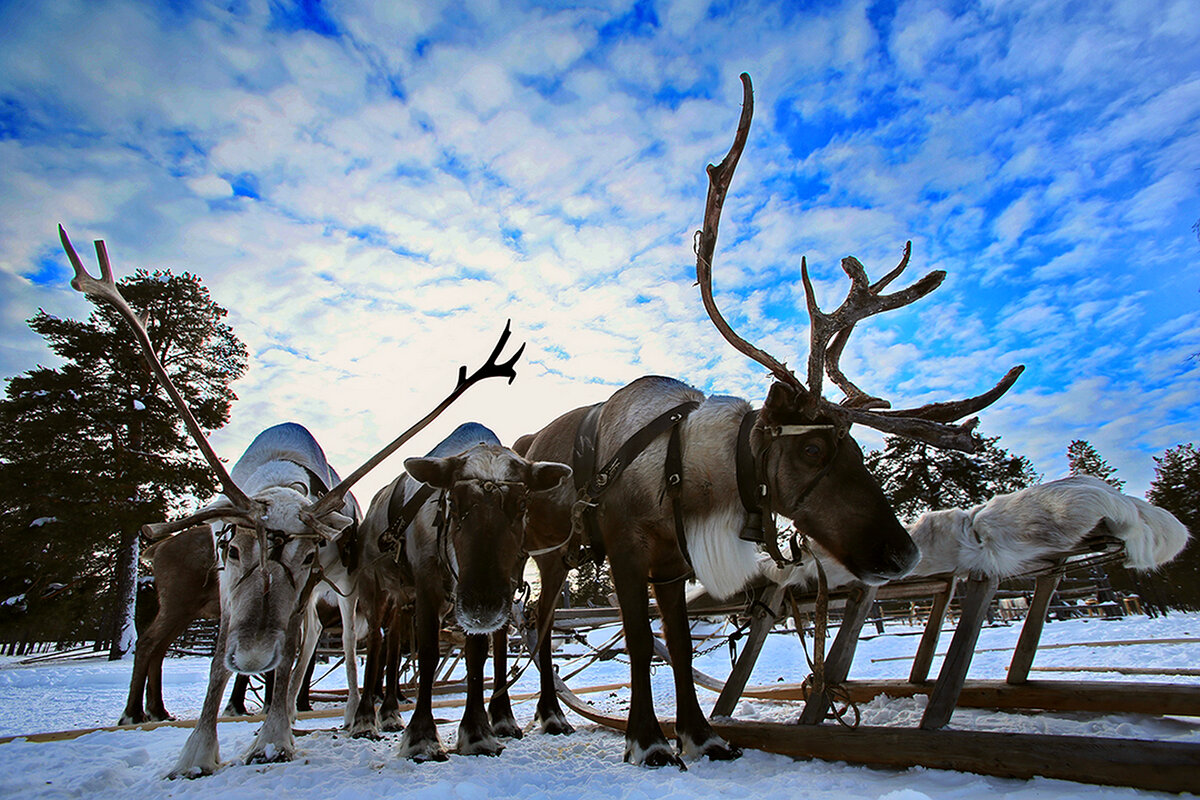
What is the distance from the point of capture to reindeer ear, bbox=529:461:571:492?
3.93 meters

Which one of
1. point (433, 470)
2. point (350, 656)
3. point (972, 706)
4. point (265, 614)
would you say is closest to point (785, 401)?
point (433, 470)

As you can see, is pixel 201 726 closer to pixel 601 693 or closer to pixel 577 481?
pixel 577 481

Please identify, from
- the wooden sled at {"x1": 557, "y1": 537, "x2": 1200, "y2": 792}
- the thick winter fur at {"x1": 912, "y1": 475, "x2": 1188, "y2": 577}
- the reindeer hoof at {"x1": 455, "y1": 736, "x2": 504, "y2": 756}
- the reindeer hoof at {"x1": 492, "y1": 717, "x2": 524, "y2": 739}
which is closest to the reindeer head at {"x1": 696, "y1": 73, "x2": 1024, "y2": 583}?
the thick winter fur at {"x1": 912, "y1": 475, "x2": 1188, "y2": 577}

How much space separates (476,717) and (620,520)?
1.60 metres

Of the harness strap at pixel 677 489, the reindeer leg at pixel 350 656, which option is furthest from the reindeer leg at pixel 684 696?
the reindeer leg at pixel 350 656

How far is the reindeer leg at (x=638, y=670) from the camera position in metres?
3.11

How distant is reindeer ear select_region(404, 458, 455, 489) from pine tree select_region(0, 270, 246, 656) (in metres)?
20.0

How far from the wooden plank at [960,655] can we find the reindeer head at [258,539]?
3.67 m

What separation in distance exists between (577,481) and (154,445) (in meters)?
21.9

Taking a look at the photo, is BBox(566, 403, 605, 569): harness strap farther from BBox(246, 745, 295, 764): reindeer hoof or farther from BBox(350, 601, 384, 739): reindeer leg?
BBox(246, 745, 295, 764): reindeer hoof

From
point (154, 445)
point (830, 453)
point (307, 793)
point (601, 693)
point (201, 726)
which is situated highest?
point (154, 445)

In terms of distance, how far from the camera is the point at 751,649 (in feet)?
13.4

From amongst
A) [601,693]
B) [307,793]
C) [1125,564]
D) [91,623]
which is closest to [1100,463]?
[601,693]

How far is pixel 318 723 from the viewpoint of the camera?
19.6ft
